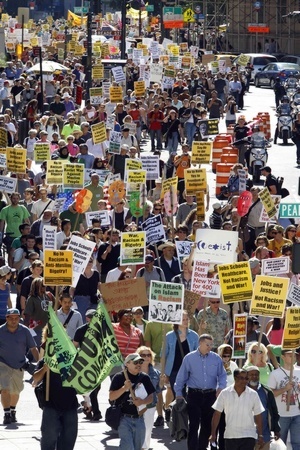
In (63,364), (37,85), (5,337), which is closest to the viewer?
(63,364)

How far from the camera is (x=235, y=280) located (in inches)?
598

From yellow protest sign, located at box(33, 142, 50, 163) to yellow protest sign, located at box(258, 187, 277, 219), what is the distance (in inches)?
189

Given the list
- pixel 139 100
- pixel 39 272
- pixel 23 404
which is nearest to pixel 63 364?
pixel 23 404

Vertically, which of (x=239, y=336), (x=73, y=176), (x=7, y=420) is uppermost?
(x=73, y=176)

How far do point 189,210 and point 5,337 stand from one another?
8237mm

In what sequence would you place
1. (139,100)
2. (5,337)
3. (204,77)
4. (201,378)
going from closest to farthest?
(201,378) → (5,337) → (139,100) → (204,77)

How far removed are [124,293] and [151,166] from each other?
9454mm

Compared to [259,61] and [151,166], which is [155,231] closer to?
[151,166]

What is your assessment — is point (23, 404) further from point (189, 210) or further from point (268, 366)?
point (189, 210)

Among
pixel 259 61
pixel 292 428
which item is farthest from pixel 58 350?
pixel 259 61

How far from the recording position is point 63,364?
494 inches

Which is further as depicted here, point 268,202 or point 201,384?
point 268,202

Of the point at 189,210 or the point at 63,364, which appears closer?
the point at 63,364

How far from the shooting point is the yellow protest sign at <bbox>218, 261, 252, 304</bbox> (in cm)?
1516
